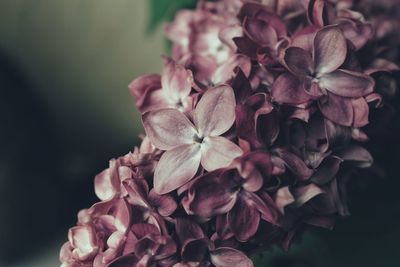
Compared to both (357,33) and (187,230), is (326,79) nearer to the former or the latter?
(357,33)

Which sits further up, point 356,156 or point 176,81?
point 176,81

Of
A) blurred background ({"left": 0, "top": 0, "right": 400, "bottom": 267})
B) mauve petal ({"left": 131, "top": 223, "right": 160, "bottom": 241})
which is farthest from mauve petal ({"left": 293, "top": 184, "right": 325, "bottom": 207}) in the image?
blurred background ({"left": 0, "top": 0, "right": 400, "bottom": 267})

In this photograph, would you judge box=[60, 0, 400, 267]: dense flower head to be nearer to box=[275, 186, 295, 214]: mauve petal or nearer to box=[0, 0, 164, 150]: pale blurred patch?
box=[275, 186, 295, 214]: mauve petal

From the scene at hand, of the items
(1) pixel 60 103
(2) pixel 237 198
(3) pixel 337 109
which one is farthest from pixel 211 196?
(1) pixel 60 103

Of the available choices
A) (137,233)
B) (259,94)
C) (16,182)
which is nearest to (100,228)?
(137,233)

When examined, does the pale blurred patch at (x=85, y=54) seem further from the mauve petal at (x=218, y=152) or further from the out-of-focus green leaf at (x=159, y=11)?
the mauve petal at (x=218, y=152)

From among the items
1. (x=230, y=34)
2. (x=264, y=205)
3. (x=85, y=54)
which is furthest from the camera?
(x=85, y=54)

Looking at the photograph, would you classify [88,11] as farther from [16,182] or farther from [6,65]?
[16,182]
